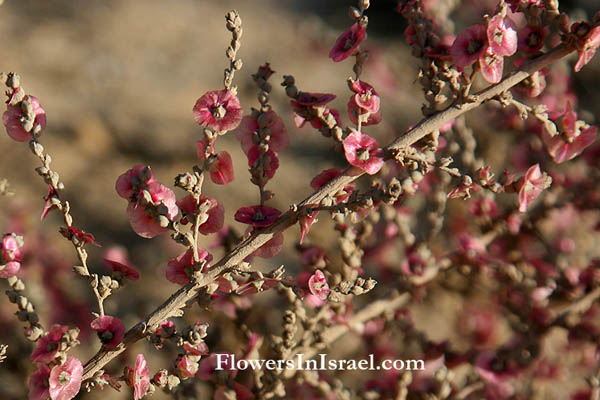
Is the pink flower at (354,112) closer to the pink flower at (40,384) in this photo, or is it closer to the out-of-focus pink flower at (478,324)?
the pink flower at (40,384)

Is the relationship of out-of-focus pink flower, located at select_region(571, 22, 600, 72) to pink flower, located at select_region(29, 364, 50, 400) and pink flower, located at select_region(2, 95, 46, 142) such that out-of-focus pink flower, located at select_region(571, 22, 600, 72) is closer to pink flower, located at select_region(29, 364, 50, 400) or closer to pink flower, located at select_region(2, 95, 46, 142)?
pink flower, located at select_region(2, 95, 46, 142)

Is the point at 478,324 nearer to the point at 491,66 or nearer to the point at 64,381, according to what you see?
the point at 491,66

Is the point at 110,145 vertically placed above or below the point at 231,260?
above

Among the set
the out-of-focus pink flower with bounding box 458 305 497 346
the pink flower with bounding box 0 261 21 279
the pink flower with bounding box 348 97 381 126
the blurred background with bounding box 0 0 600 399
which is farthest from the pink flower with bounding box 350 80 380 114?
the out-of-focus pink flower with bounding box 458 305 497 346

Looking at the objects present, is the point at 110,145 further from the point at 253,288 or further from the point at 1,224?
the point at 253,288

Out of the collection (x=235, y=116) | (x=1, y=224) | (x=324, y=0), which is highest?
(x=324, y=0)

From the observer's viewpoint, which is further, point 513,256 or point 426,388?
point 513,256

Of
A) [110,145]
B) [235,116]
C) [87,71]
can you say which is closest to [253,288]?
[235,116]
